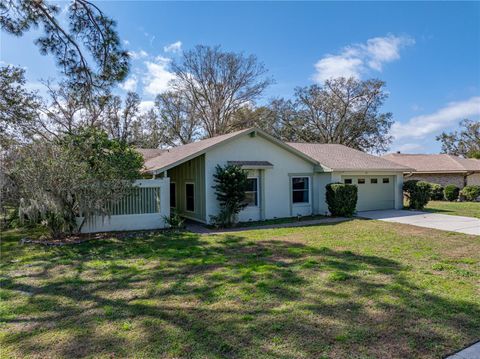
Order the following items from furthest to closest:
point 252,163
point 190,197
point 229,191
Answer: point 190,197 → point 252,163 → point 229,191

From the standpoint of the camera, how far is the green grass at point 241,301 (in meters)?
3.64

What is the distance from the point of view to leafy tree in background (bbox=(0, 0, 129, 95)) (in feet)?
26.9

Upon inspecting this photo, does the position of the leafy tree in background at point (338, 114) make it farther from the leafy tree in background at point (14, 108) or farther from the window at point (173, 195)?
the leafy tree in background at point (14, 108)

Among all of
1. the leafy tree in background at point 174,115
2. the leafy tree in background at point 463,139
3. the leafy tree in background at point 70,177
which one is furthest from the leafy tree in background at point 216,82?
the leafy tree in background at point 463,139

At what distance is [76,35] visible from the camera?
8.50m

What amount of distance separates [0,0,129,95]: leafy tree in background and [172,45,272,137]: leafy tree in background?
81.7 ft

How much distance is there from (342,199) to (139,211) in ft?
29.2

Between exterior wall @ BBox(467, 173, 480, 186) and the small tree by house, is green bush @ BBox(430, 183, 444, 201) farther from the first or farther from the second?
the small tree by house

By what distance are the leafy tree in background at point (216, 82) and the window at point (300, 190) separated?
19.2m

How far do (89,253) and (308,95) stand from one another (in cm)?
3267

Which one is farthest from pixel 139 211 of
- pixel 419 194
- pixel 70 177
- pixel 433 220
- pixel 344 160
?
pixel 419 194

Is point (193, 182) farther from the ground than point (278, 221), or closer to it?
farther from the ground

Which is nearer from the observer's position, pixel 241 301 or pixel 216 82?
pixel 241 301

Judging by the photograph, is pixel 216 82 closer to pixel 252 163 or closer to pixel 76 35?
pixel 252 163
